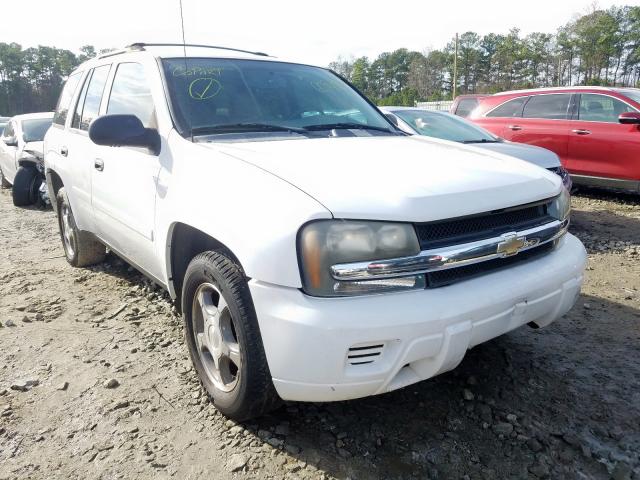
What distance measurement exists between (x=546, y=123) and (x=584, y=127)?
1.95ft

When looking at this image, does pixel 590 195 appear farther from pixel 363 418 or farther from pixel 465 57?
pixel 465 57

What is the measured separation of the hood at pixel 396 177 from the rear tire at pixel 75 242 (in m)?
2.56

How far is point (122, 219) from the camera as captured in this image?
311 cm

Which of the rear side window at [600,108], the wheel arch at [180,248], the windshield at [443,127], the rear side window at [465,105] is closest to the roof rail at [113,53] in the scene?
the wheel arch at [180,248]

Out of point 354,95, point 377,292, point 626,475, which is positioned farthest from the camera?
point 354,95

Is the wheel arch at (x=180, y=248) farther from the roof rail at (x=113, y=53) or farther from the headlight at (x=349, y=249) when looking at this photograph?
the roof rail at (x=113, y=53)

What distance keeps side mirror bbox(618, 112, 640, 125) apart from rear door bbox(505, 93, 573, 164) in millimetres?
784

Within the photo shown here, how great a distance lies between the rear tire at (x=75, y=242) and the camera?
4.41 metres

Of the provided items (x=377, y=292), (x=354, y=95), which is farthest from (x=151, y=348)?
(x=354, y=95)

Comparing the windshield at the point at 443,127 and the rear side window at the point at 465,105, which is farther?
the rear side window at the point at 465,105

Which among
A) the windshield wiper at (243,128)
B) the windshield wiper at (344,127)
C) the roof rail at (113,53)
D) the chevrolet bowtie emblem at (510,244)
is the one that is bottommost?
the chevrolet bowtie emblem at (510,244)

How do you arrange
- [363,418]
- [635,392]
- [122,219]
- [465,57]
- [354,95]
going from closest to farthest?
1. [363,418]
2. [635,392]
3. [122,219]
4. [354,95]
5. [465,57]

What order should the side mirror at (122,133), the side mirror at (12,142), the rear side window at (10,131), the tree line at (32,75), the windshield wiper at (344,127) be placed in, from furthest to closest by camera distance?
the tree line at (32,75), the rear side window at (10,131), the side mirror at (12,142), the windshield wiper at (344,127), the side mirror at (122,133)

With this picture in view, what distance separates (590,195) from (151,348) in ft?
23.1
